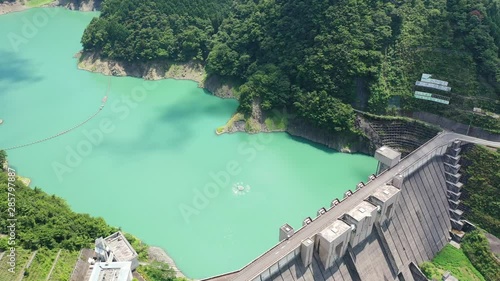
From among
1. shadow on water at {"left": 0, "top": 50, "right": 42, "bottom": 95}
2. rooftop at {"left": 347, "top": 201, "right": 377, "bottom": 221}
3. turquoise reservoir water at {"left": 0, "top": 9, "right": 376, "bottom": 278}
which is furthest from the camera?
shadow on water at {"left": 0, "top": 50, "right": 42, "bottom": 95}

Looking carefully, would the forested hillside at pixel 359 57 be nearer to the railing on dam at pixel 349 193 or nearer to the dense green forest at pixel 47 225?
the railing on dam at pixel 349 193

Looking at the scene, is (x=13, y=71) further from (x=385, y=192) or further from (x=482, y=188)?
Result: (x=482, y=188)

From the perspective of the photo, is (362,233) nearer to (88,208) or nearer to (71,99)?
(88,208)

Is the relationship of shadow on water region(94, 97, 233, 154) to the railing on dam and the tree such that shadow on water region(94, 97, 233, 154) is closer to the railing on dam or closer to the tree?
the tree

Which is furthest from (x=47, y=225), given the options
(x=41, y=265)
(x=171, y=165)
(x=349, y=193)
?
(x=349, y=193)

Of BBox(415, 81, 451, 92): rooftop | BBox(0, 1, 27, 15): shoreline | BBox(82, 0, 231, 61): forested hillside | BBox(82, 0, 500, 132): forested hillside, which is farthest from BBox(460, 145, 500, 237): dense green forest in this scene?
BBox(0, 1, 27, 15): shoreline

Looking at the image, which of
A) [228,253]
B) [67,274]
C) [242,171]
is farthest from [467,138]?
[67,274]

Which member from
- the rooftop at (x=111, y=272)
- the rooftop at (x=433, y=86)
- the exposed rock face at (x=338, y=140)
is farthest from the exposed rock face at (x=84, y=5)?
the rooftop at (x=111, y=272)
